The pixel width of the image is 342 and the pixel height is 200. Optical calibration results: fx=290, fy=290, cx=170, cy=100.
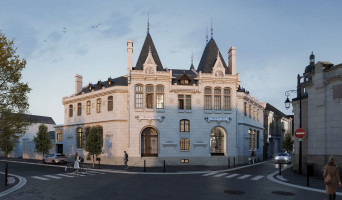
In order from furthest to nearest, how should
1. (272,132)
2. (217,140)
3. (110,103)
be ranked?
1. (272,132)
2. (110,103)
3. (217,140)

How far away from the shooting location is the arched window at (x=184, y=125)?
117ft

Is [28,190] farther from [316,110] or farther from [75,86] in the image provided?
[75,86]

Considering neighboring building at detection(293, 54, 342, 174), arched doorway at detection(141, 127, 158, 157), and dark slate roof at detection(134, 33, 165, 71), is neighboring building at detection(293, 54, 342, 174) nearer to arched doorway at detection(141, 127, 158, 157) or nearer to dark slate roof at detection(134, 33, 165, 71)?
arched doorway at detection(141, 127, 158, 157)

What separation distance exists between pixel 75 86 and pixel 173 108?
20936 mm

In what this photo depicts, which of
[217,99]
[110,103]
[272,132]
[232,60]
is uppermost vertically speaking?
[232,60]

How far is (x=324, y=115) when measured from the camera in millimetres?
21797

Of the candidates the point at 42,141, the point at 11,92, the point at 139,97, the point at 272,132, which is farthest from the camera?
the point at 272,132

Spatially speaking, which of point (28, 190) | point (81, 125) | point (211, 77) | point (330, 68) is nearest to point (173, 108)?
point (211, 77)

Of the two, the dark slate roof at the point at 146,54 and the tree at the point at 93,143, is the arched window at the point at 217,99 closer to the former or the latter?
the dark slate roof at the point at 146,54

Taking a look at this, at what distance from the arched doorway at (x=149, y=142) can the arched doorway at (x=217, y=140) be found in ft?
23.6

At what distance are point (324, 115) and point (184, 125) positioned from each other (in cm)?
1718

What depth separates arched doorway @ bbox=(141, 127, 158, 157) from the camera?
3516cm

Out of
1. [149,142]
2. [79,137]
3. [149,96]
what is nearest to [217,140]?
[149,142]

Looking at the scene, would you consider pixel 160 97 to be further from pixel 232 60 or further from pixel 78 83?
pixel 78 83
